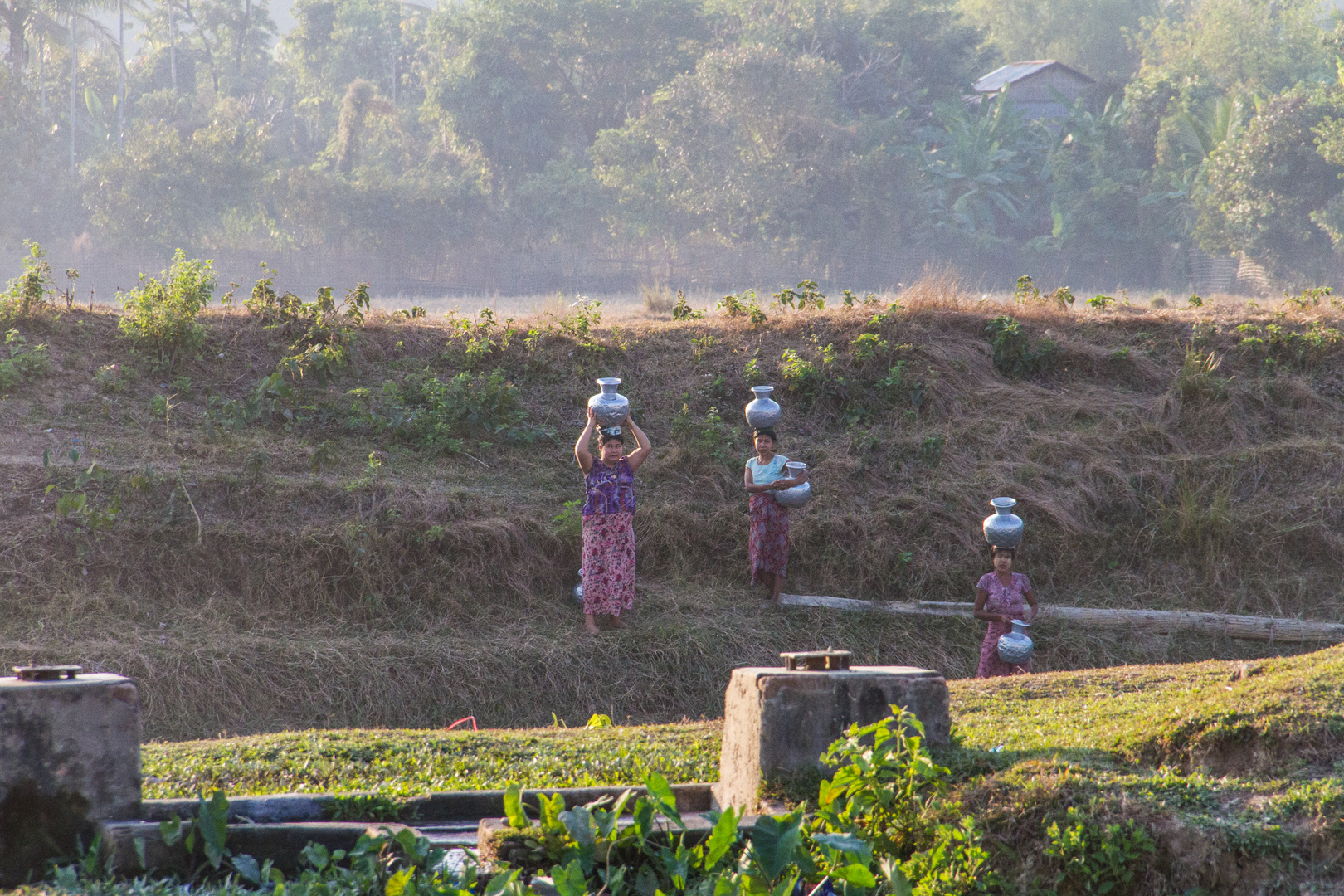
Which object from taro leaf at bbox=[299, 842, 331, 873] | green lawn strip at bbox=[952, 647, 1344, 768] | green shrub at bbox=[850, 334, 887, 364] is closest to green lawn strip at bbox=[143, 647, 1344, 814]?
green lawn strip at bbox=[952, 647, 1344, 768]

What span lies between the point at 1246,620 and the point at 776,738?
630cm

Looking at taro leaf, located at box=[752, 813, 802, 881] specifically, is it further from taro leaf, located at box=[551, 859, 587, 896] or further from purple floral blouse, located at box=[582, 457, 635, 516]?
purple floral blouse, located at box=[582, 457, 635, 516]

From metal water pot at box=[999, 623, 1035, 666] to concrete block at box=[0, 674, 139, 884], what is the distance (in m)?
5.05

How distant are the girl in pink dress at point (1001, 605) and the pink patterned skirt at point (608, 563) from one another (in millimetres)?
2396

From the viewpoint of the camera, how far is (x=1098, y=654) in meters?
8.29

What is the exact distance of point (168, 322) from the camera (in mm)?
10242

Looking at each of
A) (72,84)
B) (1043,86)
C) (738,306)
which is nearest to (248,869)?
(738,306)

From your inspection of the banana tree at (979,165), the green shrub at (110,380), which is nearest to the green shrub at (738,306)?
the green shrub at (110,380)

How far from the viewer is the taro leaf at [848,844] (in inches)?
110

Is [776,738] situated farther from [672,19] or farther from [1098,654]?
[672,19]

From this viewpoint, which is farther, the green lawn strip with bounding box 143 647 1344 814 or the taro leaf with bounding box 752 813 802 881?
the green lawn strip with bounding box 143 647 1344 814

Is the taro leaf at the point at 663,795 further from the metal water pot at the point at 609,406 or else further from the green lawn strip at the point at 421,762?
the metal water pot at the point at 609,406

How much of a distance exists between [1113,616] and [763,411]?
321 cm

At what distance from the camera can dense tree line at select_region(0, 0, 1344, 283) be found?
27422 mm
